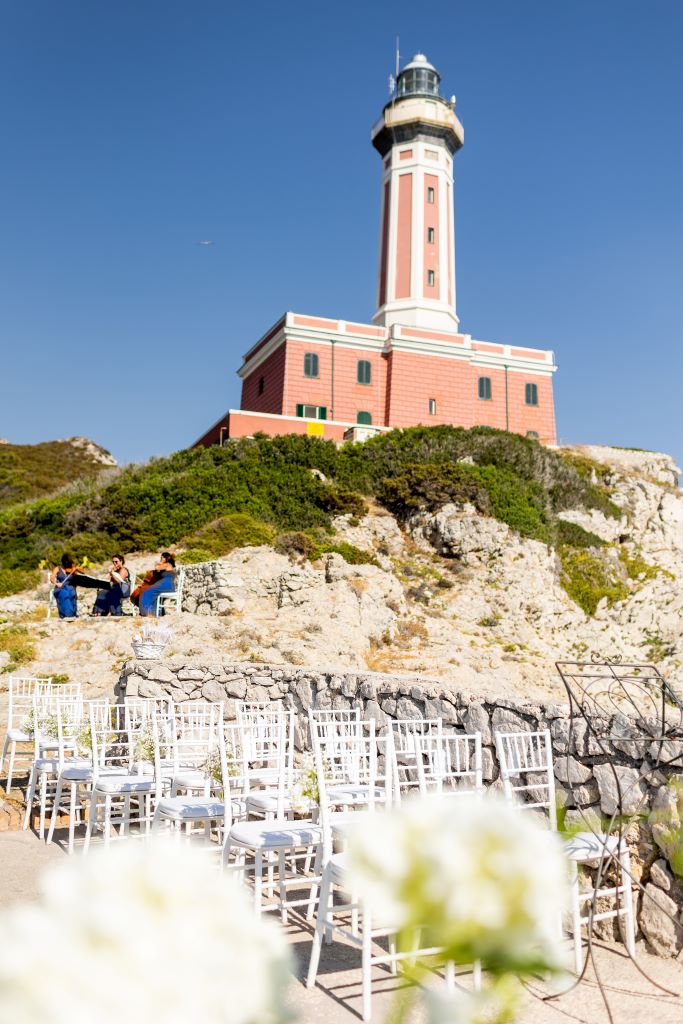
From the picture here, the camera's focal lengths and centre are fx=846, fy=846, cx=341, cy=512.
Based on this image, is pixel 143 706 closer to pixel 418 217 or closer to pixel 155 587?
pixel 155 587

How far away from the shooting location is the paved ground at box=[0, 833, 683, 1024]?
142 inches

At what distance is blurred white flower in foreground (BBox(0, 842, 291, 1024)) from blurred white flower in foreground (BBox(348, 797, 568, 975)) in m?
0.08

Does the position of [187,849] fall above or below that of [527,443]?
below

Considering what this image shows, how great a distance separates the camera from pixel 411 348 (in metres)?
30.2

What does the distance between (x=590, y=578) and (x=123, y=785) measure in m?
18.3

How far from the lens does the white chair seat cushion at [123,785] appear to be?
5.94 meters

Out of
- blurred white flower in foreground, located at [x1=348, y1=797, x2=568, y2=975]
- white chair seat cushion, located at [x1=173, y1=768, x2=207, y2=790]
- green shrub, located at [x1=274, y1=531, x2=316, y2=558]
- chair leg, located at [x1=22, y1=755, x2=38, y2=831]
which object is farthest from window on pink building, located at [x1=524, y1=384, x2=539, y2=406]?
blurred white flower in foreground, located at [x1=348, y1=797, x2=568, y2=975]

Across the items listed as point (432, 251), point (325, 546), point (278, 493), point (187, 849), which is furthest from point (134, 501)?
point (187, 849)

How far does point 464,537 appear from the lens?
69.5 ft

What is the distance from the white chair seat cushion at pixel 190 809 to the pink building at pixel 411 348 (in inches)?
900

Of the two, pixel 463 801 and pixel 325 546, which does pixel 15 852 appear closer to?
pixel 463 801

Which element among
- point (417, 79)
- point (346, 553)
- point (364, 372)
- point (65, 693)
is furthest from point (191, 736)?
point (417, 79)

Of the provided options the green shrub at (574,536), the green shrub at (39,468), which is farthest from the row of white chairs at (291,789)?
the green shrub at (39,468)

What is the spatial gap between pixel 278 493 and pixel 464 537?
16.6 ft
